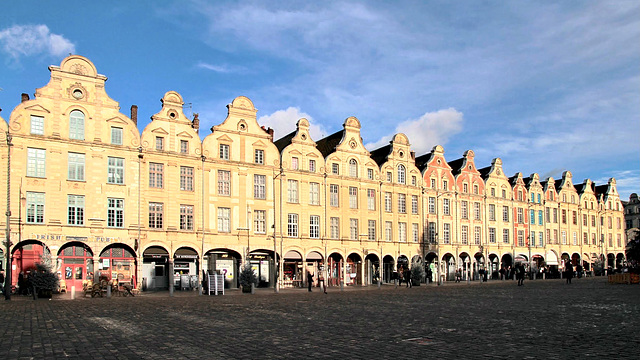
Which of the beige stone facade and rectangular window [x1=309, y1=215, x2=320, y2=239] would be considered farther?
rectangular window [x1=309, y1=215, x2=320, y2=239]

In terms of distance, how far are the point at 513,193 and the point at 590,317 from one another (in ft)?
182

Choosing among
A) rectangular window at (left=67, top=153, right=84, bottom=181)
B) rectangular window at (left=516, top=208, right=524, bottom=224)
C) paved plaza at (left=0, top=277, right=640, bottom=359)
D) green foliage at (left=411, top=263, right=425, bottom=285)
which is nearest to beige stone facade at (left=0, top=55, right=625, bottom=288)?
rectangular window at (left=67, top=153, right=84, bottom=181)

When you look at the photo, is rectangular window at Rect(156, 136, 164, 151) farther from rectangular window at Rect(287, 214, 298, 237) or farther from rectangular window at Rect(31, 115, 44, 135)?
rectangular window at Rect(287, 214, 298, 237)

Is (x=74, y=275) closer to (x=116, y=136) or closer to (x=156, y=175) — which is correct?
(x=156, y=175)

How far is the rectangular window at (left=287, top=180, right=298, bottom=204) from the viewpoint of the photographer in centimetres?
4994

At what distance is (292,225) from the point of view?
49.8 m

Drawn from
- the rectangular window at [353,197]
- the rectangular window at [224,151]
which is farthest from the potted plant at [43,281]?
the rectangular window at [353,197]

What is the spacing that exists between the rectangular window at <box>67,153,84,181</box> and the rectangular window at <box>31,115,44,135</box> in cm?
243

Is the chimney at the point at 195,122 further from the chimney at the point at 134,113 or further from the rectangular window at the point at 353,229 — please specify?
the rectangular window at the point at 353,229

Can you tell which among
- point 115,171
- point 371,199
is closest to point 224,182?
point 115,171

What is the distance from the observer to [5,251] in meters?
37.1

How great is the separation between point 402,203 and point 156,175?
25.9 meters

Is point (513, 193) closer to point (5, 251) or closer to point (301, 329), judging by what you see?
point (5, 251)

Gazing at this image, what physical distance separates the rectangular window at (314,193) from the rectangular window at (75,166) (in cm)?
1926
